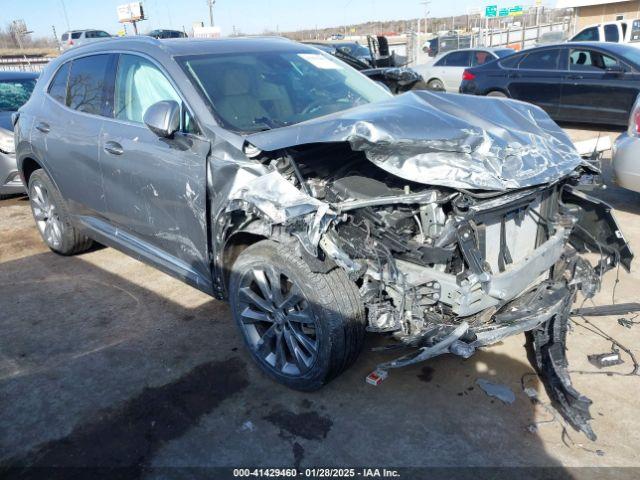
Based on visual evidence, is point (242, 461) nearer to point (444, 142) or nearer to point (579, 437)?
point (579, 437)

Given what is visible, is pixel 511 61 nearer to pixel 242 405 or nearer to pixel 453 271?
pixel 453 271

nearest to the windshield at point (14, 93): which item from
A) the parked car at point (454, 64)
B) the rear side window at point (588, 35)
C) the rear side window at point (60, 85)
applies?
the rear side window at point (60, 85)

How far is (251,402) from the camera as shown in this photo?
302 cm

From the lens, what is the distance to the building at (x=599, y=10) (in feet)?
98.0

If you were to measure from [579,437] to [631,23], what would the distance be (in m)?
Answer: 16.6

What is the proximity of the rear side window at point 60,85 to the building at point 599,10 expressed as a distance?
1258 inches

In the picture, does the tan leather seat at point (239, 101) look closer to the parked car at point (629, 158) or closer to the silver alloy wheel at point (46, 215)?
the silver alloy wheel at point (46, 215)

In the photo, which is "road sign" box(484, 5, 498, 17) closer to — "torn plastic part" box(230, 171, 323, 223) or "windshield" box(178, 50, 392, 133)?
"windshield" box(178, 50, 392, 133)

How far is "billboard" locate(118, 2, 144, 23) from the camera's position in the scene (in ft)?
124

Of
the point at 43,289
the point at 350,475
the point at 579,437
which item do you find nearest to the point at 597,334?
the point at 579,437

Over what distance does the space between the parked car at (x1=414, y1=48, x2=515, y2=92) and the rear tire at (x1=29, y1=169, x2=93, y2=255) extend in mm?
10981

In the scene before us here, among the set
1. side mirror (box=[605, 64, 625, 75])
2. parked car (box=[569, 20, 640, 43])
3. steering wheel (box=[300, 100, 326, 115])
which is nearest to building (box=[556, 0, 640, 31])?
parked car (box=[569, 20, 640, 43])

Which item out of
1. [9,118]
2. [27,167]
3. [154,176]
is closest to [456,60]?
[9,118]

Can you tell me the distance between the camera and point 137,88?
3744 millimetres
